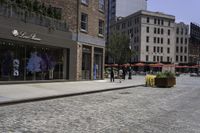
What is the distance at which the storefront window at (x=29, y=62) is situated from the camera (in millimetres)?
27969

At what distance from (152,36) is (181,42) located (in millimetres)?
19529

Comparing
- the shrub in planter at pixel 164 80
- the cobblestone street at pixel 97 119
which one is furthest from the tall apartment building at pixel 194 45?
the cobblestone street at pixel 97 119

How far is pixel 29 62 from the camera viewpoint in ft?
100

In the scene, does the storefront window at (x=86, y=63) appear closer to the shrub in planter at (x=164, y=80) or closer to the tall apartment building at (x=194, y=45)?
the shrub in planter at (x=164, y=80)

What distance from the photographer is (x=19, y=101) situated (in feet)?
59.6

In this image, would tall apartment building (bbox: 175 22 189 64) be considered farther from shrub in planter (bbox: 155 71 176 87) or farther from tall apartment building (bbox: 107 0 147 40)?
shrub in planter (bbox: 155 71 176 87)

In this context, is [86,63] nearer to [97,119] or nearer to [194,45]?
[97,119]

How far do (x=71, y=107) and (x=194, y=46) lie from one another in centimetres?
14080

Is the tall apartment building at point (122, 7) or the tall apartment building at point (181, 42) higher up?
the tall apartment building at point (122, 7)

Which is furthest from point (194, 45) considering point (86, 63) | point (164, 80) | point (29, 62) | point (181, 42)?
point (29, 62)

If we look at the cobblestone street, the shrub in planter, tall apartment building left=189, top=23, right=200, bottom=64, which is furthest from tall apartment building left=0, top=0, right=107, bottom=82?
tall apartment building left=189, top=23, right=200, bottom=64

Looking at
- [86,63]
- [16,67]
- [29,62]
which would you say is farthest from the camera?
[86,63]

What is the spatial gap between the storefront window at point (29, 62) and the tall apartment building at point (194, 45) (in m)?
106

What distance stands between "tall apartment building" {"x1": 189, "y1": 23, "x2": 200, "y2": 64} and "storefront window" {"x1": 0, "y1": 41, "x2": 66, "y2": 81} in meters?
106
